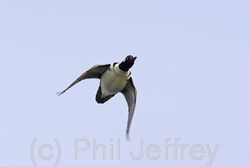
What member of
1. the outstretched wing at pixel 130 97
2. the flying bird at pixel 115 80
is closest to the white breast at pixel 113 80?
the flying bird at pixel 115 80

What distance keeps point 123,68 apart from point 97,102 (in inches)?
140

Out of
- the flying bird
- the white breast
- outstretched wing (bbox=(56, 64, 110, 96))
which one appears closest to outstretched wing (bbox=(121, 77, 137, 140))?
the flying bird

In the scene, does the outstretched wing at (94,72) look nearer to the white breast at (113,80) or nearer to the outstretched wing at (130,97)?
the white breast at (113,80)

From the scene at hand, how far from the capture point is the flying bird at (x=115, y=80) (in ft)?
102

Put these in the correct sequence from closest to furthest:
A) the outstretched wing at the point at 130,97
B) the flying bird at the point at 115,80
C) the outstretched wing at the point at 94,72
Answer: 1. the flying bird at the point at 115,80
2. the outstretched wing at the point at 94,72
3. the outstretched wing at the point at 130,97

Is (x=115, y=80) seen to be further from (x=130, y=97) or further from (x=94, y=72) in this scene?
(x=130, y=97)

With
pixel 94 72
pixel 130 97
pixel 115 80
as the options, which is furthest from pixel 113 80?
pixel 130 97

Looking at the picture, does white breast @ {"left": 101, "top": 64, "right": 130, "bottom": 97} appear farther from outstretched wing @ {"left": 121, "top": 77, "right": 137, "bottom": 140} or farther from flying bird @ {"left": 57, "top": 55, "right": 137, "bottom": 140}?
outstretched wing @ {"left": 121, "top": 77, "right": 137, "bottom": 140}

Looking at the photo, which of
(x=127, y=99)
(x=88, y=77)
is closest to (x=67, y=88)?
(x=88, y=77)

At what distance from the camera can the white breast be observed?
31.3m

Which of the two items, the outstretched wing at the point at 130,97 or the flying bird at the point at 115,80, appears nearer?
the flying bird at the point at 115,80

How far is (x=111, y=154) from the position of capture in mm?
30891

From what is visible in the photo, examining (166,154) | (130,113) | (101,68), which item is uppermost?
(101,68)

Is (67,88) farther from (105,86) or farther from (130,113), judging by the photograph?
(130,113)
